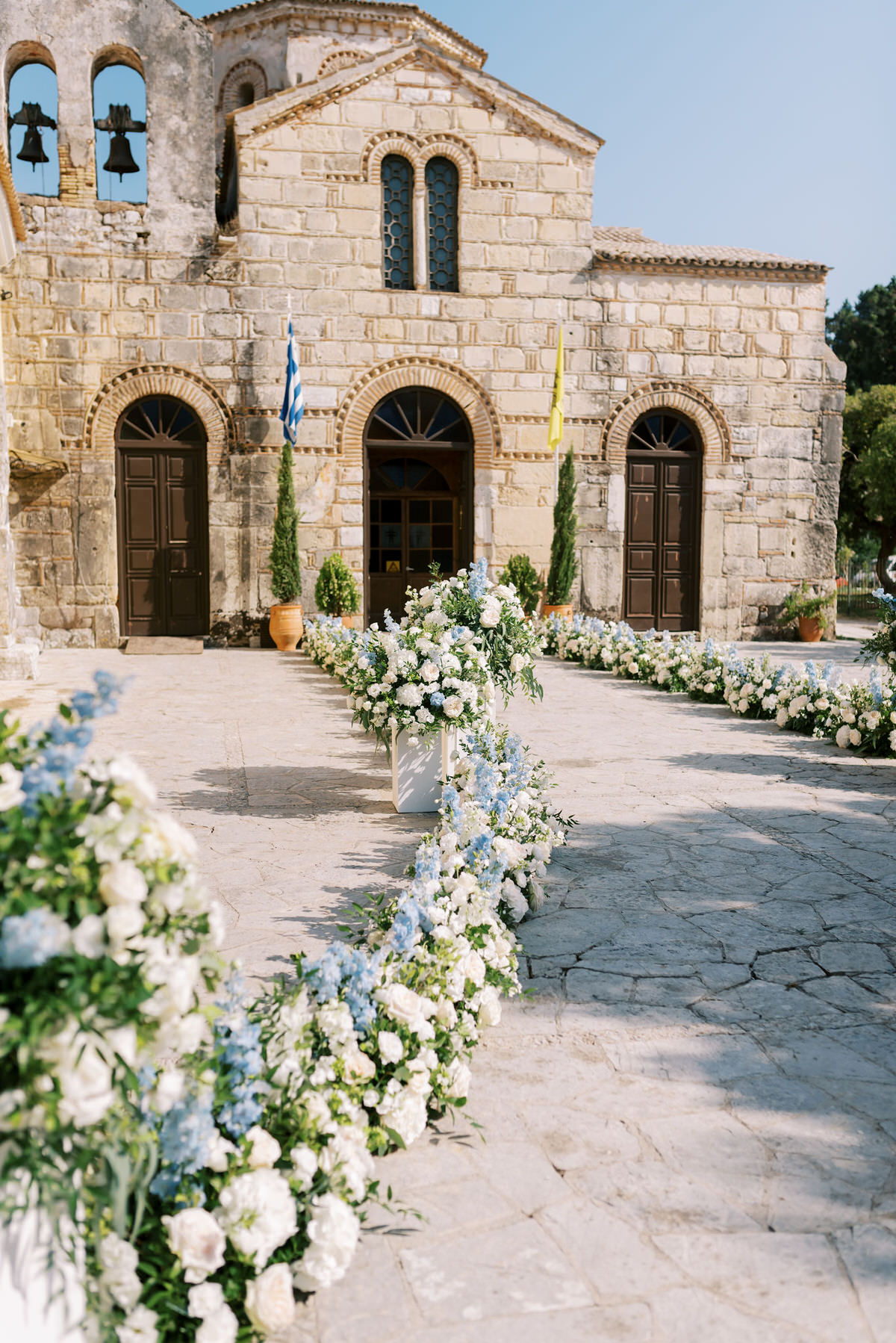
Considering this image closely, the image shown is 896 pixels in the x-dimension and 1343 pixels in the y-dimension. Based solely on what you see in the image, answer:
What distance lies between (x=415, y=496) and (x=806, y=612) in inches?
243

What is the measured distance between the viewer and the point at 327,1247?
2168 mm

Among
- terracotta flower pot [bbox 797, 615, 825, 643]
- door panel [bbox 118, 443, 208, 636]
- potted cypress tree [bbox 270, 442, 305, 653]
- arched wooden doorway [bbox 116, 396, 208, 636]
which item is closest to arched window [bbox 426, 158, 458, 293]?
potted cypress tree [bbox 270, 442, 305, 653]

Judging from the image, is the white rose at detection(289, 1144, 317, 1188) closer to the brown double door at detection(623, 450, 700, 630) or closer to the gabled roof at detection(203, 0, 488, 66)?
the brown double door at detection(623, 450, 700, 630)

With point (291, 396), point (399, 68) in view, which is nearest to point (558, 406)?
point (291, 396)

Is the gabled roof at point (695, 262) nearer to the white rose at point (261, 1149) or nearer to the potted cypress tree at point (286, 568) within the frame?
the potted cypress tree at point (286, 568)

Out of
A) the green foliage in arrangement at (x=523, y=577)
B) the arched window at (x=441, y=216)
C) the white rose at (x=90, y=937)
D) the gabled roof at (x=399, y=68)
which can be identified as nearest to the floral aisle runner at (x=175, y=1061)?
the white rose at (x=90, y=937)

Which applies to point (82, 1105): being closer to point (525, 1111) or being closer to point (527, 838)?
point (525, 1111)

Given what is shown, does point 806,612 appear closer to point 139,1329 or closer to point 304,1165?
point 304,1165

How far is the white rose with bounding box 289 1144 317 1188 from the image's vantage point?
2283mm

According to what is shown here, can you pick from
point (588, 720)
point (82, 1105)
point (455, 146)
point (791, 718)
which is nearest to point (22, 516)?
point (455, 146)

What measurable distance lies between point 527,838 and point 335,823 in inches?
56.8

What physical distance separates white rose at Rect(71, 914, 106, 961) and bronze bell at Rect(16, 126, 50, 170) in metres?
15.7

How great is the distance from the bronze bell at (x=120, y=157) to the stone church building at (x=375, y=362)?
223mm

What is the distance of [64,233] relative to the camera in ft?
48.2
